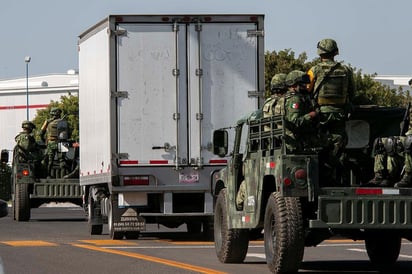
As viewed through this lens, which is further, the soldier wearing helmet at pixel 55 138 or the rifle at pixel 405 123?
the soldier wearing helmet at pixel 55 138

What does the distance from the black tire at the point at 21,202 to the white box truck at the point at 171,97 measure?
1014cm

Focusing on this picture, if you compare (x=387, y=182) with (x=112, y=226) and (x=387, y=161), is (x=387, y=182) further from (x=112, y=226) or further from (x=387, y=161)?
(x=112, y=226)

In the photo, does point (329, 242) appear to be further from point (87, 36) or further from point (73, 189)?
point (73, 189)

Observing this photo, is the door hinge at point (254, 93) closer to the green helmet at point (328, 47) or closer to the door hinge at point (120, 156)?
the door hinge at point (120, 156)

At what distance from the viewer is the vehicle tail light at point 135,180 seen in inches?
907

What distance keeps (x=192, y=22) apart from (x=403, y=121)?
7757 millimetres

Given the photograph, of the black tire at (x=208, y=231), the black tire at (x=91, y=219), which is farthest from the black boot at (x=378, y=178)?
the black tire at (x=91, y=219)

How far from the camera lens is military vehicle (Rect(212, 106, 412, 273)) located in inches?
582

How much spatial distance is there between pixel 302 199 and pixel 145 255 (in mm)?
4808

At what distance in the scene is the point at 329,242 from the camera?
76.6 ft

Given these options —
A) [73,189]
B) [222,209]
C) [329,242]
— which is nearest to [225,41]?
[329,242]

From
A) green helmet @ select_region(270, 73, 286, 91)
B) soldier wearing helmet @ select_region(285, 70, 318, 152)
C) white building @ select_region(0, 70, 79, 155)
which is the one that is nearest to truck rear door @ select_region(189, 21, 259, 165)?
green helmet @ select_region(270, 73, 286, 91)

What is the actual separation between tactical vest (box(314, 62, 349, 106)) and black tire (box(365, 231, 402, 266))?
7.26 feet

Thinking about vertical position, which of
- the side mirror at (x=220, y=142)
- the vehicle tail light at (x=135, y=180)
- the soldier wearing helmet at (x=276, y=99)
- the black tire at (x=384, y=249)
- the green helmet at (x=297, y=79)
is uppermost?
the green helmet at (x=297, y=79)
